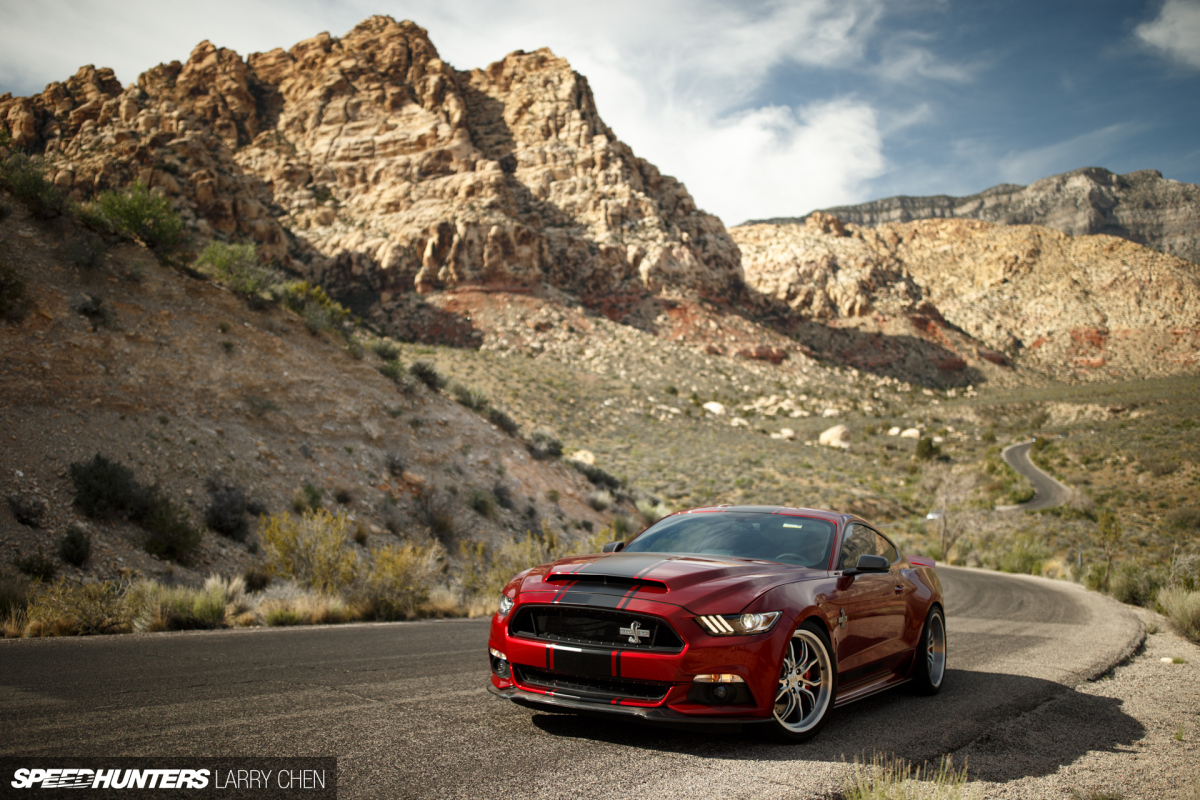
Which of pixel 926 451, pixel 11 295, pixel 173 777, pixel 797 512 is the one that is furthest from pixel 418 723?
→ pixel 926 451

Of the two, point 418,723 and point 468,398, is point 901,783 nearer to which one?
point 418,723

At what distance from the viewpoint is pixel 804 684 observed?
14.5 feet

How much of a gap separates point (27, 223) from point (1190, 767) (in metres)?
20.9

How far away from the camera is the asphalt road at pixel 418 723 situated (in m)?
3.55

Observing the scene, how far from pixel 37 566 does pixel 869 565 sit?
10180 mm

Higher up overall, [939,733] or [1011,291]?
[1011,291]

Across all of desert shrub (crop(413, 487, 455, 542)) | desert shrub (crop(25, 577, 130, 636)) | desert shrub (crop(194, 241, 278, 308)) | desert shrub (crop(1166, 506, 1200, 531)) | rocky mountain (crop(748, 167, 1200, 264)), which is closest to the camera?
desert shrub (crop(25, 577, 130, 636))

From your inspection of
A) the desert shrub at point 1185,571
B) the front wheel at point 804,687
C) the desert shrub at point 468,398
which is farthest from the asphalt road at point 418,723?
the desert shrub at point 468,398

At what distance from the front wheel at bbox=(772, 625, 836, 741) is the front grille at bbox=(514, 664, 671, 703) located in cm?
75

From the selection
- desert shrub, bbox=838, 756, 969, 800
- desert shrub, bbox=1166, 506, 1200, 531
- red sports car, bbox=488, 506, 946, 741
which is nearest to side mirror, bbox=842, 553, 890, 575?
red sports car, bbox=488, 506, 946, 741

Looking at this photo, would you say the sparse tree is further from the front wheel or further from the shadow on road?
the front wheel

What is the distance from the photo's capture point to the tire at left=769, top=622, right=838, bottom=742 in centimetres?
421

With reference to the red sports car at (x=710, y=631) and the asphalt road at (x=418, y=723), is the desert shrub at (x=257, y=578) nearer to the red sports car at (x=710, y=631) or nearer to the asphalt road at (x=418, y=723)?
the asphalt road at (x=418, y=723)

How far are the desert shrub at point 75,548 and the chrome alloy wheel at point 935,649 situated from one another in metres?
10.7
